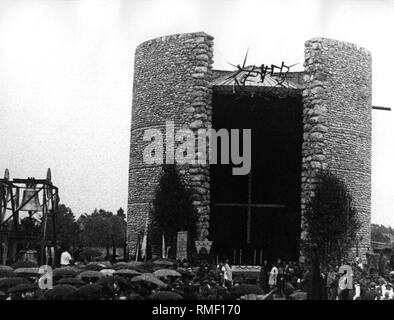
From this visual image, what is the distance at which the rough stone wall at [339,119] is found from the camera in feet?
91.9

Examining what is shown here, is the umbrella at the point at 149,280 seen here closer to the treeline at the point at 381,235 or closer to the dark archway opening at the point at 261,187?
the dark archway opening at the point at 261,187

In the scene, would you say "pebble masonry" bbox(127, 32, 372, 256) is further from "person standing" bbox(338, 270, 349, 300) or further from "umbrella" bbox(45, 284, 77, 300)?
"umbrella" bbox(45, 284, 77, 300)

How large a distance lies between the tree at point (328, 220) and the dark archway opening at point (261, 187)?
107 centimetres

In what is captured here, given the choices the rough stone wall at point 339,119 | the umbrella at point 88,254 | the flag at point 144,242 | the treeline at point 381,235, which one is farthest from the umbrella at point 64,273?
the treeline at point 381,235

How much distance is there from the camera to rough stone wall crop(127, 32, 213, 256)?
1101 inches

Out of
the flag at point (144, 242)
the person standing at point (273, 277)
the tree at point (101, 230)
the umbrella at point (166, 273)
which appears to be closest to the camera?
the umbrella at point (166, 273)

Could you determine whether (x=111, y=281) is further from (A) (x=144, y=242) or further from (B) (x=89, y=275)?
(A) (x=144, y=242)

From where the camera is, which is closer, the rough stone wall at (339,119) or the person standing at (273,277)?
the person standing at (273,277)

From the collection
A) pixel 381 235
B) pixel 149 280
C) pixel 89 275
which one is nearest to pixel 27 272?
pixel 89 275

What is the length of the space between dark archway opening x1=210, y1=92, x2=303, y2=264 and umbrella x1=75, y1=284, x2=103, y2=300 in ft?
47.4

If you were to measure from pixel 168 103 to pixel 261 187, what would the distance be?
4867 millimetres

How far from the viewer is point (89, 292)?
→ 1416 cm

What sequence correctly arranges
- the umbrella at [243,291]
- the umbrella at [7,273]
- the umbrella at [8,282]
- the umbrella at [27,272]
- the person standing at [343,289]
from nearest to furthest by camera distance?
1. the umbrella at [243,291]
2. the umbrella at [8,282]
3. the person standing at [343,289]
4. the umbrella at [7,273]
5. the umbrella at [27,272]
